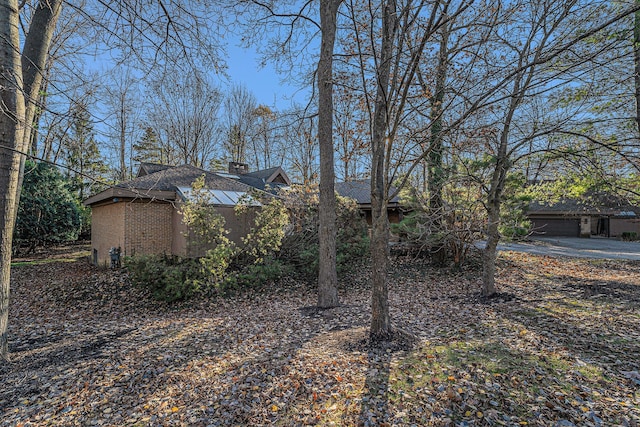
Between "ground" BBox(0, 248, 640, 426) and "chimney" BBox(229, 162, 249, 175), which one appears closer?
"ground" BBox(0, 248, 640, 426)

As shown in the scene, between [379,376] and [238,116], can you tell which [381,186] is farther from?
[238,116]

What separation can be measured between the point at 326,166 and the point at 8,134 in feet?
14.8

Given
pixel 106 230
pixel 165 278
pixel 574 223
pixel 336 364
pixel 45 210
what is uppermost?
pixel 45 210

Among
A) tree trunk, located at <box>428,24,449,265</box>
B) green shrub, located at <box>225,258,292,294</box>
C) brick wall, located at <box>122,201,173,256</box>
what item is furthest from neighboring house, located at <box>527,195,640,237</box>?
brick wall, located at <box>122,201,173,256</box>

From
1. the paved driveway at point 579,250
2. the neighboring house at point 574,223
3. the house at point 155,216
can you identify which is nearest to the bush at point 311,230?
the house at point 155,216

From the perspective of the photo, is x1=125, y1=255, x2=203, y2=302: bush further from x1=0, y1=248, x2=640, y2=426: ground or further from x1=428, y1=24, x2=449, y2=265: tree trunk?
x1=428, y1=24, x2=449, y2=265: tree trunk

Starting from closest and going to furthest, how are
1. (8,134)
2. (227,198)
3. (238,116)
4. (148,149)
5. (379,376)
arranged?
(379,376), (8,134), (227,198), (148,149), (238,116)


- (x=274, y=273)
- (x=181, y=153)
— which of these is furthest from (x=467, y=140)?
(x=181, y=153)

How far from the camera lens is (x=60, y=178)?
14750 millimetres

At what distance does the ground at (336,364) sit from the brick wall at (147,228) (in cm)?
345

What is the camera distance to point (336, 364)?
11.8 feet

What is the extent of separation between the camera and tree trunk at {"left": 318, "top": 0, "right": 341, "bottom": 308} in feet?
20.1

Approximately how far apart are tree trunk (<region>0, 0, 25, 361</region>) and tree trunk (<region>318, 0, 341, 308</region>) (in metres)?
4.28

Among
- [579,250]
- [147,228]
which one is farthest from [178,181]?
[579,250]
